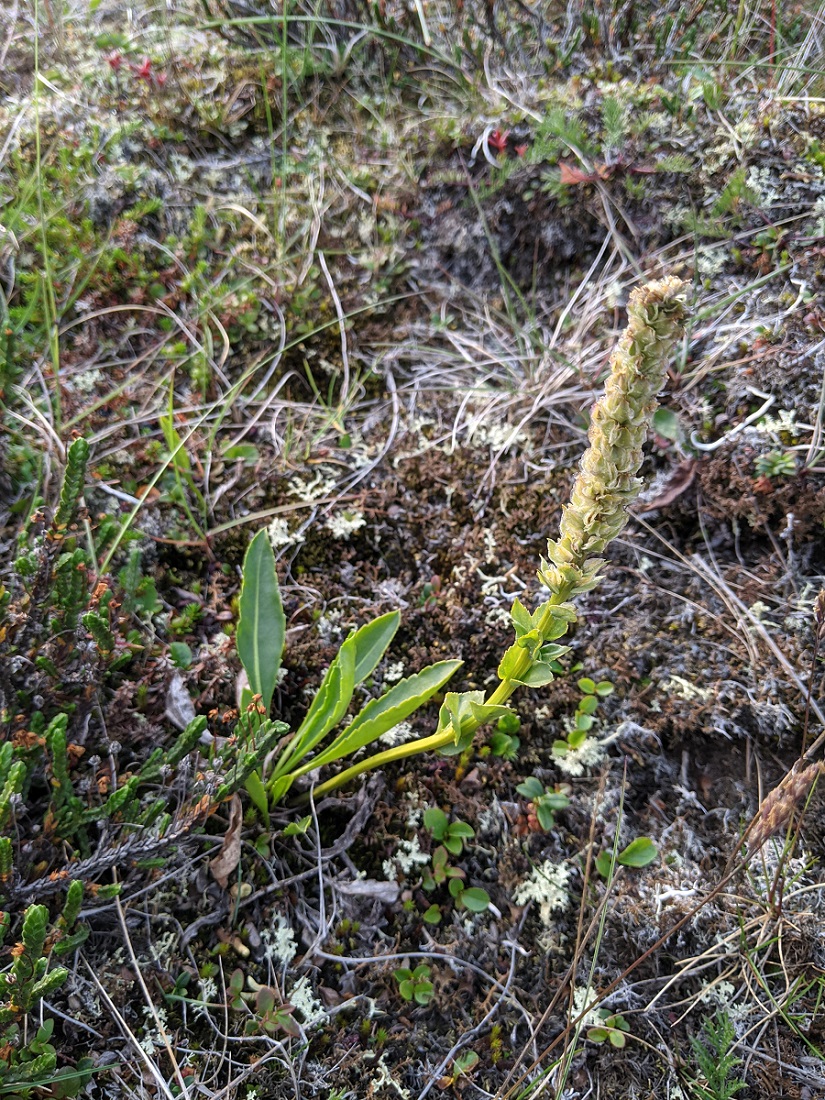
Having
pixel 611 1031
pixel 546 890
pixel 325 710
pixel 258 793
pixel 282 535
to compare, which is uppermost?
pixel 282 535

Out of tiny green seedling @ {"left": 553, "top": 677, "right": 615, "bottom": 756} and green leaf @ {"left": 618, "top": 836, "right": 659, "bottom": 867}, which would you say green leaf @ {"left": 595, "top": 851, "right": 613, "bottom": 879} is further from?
tiny green seedling @ {"left": 553, "top": 677, "right": 615, "bottom": 756}

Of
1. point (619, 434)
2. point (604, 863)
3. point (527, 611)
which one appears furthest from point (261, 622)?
point (619, 434)

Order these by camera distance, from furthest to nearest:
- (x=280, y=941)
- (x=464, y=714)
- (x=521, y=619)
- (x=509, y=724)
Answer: (x=509, y=724) → (x=280, y=941) → (x=464, y=714) → (x=521, y=619)

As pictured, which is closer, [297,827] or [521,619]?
[521,619]

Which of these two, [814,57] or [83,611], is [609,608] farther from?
[814,57]

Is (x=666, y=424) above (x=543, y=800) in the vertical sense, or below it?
above

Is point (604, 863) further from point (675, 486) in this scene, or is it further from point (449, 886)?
point (675, 486)

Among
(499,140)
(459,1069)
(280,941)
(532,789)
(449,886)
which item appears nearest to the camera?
(459,1069)

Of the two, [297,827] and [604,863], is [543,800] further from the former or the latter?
[297,827]
